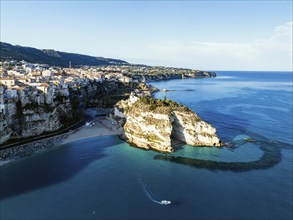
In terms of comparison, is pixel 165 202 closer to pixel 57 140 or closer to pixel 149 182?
pixel 149 182

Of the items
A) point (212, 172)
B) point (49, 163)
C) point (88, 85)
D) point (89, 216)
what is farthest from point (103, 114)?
point (89, 216)

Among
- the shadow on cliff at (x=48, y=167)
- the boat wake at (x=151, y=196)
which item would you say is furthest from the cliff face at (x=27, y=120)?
the boat wake at (x=151, y=196)

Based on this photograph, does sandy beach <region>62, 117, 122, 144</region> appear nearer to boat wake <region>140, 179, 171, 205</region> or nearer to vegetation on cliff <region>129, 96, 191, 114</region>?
vegetation on cliff <region>129, 96, 191, 114</region>

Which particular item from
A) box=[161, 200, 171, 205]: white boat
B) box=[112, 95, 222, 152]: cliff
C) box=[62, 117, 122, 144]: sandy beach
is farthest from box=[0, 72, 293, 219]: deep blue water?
box=[62, 117, 122, 144]: sandy beach

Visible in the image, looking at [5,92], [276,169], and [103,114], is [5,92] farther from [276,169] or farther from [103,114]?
[276,169]

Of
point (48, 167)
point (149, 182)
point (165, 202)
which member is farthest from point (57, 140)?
point (165, 202)

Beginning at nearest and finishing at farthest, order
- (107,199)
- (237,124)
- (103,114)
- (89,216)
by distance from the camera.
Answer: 1. (89,216)
2. (107,199)
3. (237,124)
4. (103,114)
